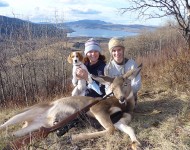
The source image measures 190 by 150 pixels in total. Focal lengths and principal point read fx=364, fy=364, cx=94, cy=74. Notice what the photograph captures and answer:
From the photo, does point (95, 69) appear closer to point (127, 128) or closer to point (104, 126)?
point (104, 126)

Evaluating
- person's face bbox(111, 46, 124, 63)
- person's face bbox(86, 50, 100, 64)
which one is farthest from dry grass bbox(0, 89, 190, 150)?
person's face bbox(86, 50, 100, 64)

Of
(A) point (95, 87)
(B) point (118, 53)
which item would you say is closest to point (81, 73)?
(A) point (95, 87)

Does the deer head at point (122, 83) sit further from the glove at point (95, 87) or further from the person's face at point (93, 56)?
the person's face at point (93, 56)

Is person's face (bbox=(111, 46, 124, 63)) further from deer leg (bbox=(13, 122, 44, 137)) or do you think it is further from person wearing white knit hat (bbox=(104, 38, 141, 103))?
deer leg (bbox=(13, 122, 44, 137))

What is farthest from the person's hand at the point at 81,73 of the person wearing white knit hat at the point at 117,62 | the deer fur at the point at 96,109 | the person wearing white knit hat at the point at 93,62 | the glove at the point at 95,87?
the deer fur at the point at 96,109

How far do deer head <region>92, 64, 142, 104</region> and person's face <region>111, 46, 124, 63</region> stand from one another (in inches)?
30.5

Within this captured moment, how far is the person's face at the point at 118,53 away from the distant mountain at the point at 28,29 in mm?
18415

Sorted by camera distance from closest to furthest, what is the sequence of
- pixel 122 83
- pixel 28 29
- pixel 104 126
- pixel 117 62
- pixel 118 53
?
1. pixel 104 126
2. pixel 122 83
3. pixel 118 53
4. pixel 117 62
5. pixel 28 29

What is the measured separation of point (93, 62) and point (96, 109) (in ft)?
5.98

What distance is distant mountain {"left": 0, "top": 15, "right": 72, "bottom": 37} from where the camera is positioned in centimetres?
2577

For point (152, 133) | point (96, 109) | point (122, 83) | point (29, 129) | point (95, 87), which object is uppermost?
point (122, 83)

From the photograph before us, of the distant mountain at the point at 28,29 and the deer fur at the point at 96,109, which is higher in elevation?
the distant mountain at the point at 28,29

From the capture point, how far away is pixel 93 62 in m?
8.09

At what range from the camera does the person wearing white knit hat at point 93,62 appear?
25.6ft
